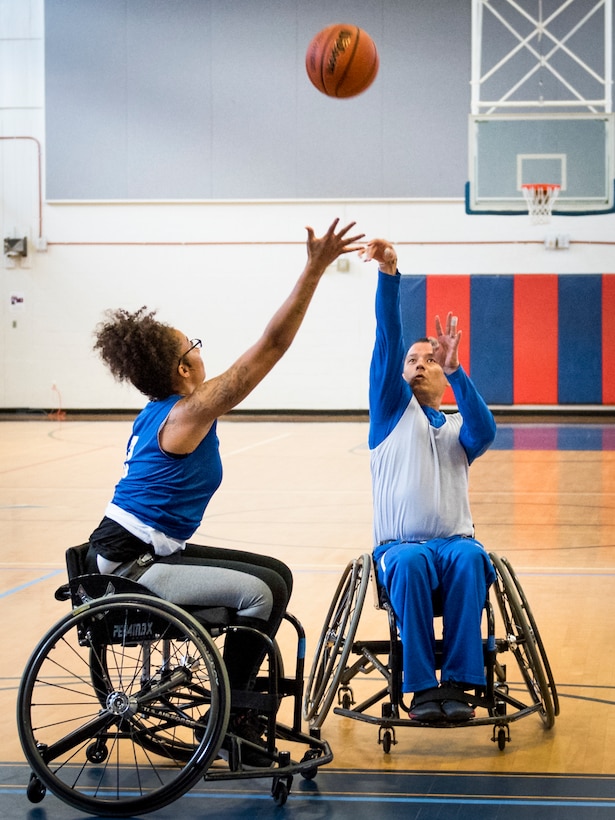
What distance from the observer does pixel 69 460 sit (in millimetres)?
11203

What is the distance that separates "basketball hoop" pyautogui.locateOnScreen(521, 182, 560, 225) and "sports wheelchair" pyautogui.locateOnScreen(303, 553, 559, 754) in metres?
8.51

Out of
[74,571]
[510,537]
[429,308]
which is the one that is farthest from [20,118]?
[74,571]

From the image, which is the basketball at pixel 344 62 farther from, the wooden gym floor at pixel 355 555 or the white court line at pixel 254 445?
the white court line at pixel 254 445

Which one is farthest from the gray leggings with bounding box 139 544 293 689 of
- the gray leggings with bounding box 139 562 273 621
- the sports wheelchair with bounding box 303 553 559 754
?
the sports wheelchair with bounding box 303 553 559 754

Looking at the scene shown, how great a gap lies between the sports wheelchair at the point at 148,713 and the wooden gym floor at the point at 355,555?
10 cm

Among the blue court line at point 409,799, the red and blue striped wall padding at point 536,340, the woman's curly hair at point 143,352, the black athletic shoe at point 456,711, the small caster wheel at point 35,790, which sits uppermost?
the red and blue striped wall padding at point 536,340

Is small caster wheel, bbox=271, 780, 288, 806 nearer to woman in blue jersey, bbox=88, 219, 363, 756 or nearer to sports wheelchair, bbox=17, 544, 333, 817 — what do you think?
sports wheelchair, bbox=17, 544, 333, 817

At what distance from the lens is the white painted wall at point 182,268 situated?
52.0ft

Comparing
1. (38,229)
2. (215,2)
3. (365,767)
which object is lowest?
(365,767)

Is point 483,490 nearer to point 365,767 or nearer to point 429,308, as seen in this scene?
point 365,767

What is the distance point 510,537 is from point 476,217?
378 inches

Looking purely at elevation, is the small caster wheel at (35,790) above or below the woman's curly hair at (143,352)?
below

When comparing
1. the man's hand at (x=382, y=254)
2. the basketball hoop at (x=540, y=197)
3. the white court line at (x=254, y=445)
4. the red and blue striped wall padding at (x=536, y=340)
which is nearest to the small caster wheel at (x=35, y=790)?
the man's hand at (x=382, y=254)

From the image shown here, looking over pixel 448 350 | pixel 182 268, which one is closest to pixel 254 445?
pixel 182 268
